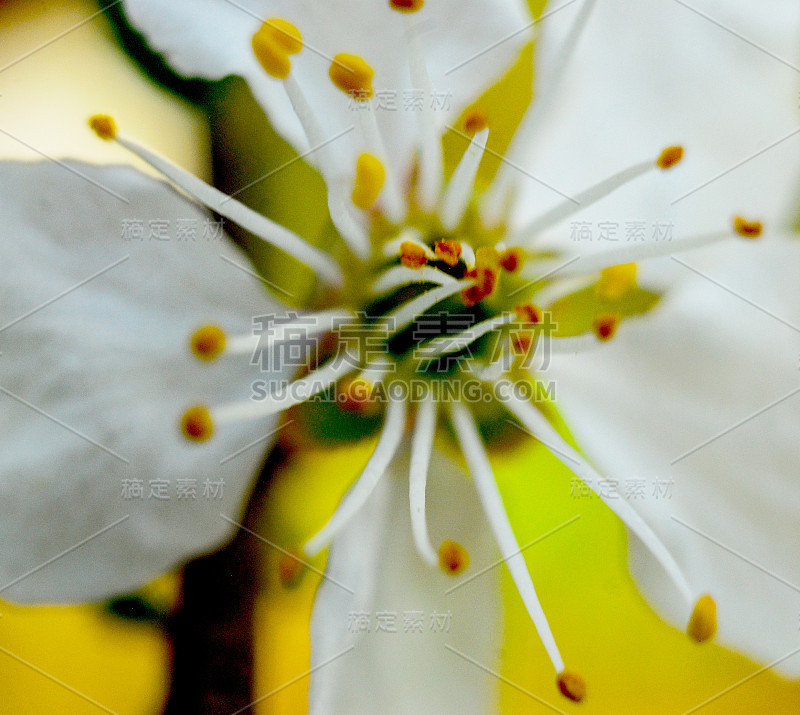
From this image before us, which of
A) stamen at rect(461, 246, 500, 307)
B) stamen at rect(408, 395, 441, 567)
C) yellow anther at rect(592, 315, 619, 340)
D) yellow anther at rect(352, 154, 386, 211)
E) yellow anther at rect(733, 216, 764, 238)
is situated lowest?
stamen at rect(408, 395, 441, 567)

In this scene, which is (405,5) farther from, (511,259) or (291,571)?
(291,571)

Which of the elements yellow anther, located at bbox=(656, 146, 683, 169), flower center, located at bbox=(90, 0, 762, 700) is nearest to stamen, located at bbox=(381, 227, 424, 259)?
flower center, located at bbox=(90, 0, 762, 700)

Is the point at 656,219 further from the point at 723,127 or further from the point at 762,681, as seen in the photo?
the point at 762,681

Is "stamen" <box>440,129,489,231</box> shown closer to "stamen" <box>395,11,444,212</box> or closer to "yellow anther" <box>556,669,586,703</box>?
"stamen" <box>395,11,444,212</box>

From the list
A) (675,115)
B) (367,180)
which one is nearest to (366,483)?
(367,180)

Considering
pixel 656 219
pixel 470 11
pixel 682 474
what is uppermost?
pixel 470 11

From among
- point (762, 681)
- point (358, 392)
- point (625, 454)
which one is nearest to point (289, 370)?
point (358, 392)
